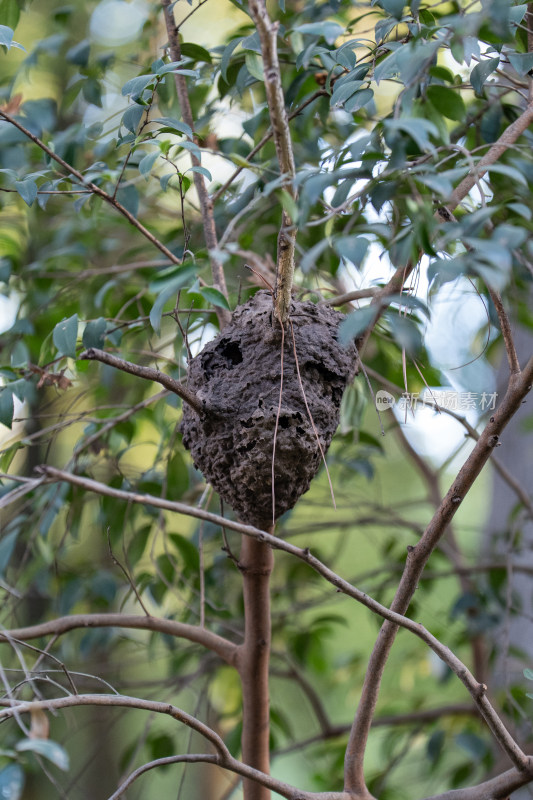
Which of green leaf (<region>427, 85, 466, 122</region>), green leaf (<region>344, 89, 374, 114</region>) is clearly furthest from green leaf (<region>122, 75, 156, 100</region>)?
green leaf (<region>427, 85, 466, 122</region>)

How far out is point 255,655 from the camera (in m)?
1.18

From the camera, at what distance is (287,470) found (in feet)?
3.23

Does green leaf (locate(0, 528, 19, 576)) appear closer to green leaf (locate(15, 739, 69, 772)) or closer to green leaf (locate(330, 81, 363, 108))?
green leaf (locate(15, 739, 69, 772))

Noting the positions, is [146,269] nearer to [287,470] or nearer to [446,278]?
[287,470]

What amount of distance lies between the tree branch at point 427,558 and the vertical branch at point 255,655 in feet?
0.67

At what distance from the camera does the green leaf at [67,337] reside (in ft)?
3.21

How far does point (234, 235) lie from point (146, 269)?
0.30 meters

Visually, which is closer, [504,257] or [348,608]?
[504,257]

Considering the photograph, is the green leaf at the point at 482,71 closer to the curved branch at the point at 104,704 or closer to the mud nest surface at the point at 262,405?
the mud nest surface at the point at 262,405

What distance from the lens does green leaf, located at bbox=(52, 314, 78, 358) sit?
0.98 m

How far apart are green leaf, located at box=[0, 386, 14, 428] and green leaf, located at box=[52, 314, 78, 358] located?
0.21 metres

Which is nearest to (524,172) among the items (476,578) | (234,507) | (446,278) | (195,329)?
(446,278)

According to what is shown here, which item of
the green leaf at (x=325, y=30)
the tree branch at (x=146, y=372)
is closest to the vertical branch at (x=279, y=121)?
the green leaf at (x=325, y=30)

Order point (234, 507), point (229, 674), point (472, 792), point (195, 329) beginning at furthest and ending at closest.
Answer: point (229, 674), point (195, 329), point (234, 507), point (472, 792)
